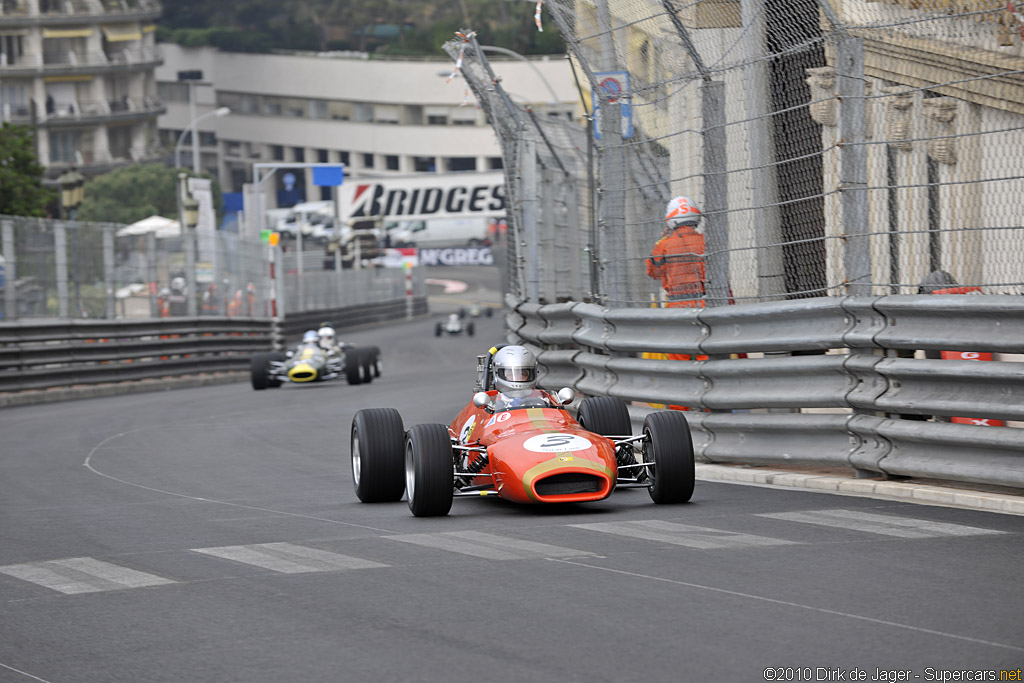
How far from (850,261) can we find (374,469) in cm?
325

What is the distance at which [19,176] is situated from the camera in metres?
55.7

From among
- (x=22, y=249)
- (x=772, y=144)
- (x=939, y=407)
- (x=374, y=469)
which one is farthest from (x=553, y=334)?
(x=22, y=249)

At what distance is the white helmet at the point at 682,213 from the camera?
1092 centimetres

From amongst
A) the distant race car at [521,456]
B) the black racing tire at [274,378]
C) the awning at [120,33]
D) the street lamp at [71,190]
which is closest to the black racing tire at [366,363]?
the black racing tire at [274,378]

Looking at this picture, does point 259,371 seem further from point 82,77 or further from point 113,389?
point 82,77

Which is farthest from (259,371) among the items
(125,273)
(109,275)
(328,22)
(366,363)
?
(328,22)

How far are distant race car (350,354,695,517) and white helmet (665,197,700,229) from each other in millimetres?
1798

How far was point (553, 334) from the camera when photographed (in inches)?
552

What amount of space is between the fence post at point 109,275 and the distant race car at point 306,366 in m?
3.06

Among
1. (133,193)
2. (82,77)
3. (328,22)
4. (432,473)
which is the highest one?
(328,22)

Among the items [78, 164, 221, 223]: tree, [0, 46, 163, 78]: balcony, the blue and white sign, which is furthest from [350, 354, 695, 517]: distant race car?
[0, 46, 163, 78]: balcony

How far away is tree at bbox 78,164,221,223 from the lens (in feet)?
290

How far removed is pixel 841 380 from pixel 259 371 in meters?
15.9

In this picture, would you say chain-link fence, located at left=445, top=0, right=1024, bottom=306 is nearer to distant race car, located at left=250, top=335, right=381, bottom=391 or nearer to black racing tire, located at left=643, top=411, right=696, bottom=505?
black racing tire, located at left=643, top=411, right=696, bottom=505
